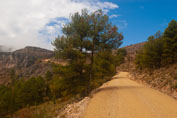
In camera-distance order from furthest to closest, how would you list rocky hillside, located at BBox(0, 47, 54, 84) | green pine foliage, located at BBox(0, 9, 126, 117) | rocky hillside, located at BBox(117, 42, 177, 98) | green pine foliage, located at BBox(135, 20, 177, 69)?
rocky hillside, located at BBox(0, 47, 54, 84) → green pine foliage, located at BBox(135, 20, 177, 69) → green pine foliage, located at BBox(0, 9, 126, 117) → rocky hillside, located at BBox(117, 42, 177, 98)

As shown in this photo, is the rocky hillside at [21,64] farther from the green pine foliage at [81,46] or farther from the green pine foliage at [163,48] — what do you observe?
the green pine foliage at [81,46]

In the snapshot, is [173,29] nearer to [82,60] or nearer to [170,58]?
[170,58]

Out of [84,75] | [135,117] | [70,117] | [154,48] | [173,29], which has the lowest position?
[70,117]

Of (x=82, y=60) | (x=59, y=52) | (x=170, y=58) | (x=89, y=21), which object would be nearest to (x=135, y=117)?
(x=82, y=60)

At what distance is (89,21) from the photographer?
13.2 metres

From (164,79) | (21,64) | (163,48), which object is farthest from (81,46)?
(21,64)

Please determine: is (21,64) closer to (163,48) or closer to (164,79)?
(163,48)

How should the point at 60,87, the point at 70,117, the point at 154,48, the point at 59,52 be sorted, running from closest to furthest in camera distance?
the point at 70,117 → the point at 59,52 → the point at 60,87 → the point at 154,48

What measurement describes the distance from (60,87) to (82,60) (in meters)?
4.22

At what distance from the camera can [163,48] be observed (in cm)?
2397

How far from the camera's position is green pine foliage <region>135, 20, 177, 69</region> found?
21.6 meters

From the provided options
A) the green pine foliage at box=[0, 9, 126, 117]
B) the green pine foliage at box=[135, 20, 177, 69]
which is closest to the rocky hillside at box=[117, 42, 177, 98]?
the green pine foliage at box=[135, 20, 177, 69]

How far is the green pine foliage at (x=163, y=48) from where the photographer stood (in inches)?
850

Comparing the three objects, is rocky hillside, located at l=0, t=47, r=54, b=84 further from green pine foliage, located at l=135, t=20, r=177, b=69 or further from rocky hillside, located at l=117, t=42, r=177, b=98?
rocky hillside, located at l=117, t=42, r=177, b=98
